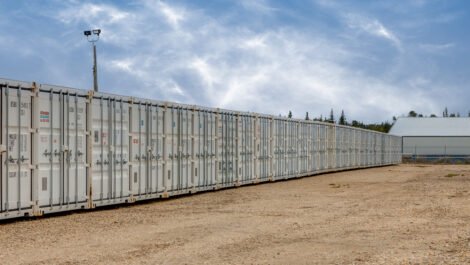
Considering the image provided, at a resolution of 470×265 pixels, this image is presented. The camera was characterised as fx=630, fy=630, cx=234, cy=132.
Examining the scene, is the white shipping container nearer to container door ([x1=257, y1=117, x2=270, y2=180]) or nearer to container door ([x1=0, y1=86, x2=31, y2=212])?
container door ([x1=0, y1=86, x2=31, y2=212])

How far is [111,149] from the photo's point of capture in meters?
17.0

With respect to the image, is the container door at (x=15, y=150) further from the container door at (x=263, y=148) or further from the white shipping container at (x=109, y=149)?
the container door at (x=263, y=148)

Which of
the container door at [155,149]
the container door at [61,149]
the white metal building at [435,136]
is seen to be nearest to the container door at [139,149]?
the container door at [155,149]

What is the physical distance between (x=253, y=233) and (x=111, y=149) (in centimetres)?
649

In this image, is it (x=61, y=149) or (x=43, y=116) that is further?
(x=61, y=149)

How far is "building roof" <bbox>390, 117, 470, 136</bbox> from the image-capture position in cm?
8656

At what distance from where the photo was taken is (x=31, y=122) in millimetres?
14445

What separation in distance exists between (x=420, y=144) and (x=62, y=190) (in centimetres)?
7526

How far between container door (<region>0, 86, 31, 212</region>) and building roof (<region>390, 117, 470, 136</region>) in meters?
78.5

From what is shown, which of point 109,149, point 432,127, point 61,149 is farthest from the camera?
point 432,127

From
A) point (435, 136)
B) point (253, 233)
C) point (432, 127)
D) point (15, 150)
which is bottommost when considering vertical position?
point (253, 233)

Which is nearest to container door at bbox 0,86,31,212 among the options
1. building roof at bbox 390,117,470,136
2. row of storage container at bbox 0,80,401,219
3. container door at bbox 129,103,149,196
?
row of storage container at bbox 0,80,401,219

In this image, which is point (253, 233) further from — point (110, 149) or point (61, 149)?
point (110, 149)

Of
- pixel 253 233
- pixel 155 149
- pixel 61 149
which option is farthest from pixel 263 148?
pixel 253 233
